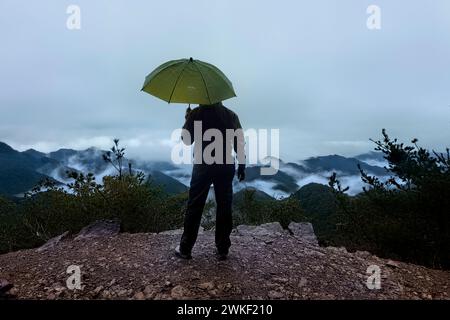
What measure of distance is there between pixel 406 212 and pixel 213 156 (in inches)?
186

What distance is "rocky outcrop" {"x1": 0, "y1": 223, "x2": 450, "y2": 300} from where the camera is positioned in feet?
14.7

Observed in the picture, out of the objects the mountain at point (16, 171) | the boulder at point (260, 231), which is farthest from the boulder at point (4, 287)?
the mountain at point (16, 171)

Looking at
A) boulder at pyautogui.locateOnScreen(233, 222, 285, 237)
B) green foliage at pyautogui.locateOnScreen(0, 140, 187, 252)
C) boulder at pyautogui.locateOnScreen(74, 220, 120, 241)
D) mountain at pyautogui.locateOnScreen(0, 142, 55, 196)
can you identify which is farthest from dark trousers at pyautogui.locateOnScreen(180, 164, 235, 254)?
mountain at pyautogui.locateOnScreen(0, 142, 55, 196)

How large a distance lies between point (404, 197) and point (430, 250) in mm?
1186

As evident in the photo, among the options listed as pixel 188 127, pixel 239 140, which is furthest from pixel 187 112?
pixel 239 140

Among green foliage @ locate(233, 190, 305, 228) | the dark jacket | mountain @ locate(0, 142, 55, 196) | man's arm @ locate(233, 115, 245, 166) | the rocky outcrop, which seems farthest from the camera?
mountain @ locate(0, 142, 55, 196)

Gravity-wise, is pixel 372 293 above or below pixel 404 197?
below

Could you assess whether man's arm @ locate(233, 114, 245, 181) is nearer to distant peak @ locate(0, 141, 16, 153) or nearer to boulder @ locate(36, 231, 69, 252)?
boulder @ locate(36, 231, 69, 252)

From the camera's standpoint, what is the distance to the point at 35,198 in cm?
1020

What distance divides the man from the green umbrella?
0.36 meters

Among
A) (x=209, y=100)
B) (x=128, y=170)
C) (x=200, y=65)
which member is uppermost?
(x=200, y=65)

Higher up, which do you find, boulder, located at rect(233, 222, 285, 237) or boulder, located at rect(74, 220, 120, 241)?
boulder, located at rect(74, 220, 120, 241)
